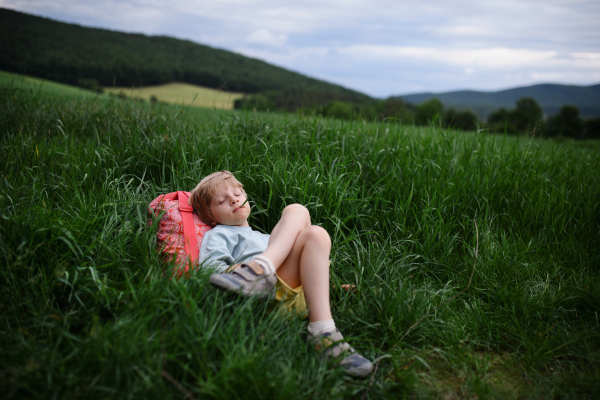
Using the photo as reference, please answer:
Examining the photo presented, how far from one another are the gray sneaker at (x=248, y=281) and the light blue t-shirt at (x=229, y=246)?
0.26m

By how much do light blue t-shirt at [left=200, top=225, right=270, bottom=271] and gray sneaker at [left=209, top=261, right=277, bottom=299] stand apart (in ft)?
0.84

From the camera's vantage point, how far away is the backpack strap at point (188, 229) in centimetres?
199

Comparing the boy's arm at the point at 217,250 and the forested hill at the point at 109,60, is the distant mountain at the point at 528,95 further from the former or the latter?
the boy's arm at the point at 217,250

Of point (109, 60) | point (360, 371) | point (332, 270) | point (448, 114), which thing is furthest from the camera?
point (109, 60)

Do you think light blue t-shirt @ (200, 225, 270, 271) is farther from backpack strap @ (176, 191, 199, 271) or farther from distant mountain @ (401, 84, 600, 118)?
distant mountain @ (401, 84, 600, 118)

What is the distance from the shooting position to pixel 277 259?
1811 mm

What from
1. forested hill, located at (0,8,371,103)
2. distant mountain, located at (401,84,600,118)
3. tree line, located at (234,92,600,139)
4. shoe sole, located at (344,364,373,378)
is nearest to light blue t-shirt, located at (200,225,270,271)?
shoe sole, located at (344,364,373,378)

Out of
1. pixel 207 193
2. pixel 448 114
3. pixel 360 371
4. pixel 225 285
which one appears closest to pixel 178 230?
pixel 207 193

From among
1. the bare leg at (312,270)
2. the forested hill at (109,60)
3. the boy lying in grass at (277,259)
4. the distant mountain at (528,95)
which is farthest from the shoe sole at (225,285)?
the distant mountain at (528,95)

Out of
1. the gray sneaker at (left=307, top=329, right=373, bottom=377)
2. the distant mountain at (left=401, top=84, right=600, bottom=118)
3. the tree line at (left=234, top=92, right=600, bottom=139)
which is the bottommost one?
the gray sneaker at (left=307, top=329, right=373, bottom=377)

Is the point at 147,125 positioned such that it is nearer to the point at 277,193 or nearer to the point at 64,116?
the point at 64,116

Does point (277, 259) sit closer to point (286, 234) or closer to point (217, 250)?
point (286, 234)

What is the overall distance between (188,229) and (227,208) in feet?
0.92

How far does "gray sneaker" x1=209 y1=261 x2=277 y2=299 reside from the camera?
5.15 feet
